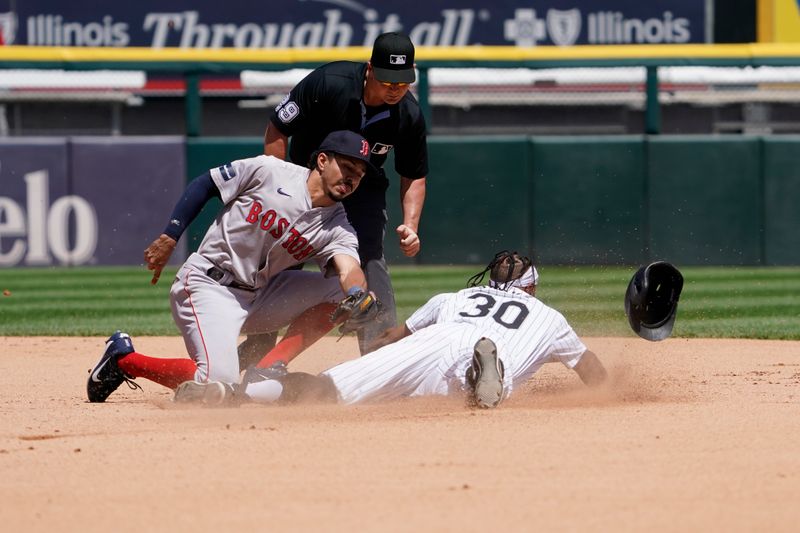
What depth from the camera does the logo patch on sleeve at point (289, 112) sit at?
5.60m

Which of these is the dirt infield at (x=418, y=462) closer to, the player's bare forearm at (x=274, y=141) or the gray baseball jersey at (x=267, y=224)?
the gray baseball jersey at (x=267, y=224)

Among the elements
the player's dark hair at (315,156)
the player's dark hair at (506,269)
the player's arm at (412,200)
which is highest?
the player's dark hair at (315,156)

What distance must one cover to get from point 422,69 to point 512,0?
7.23 meters

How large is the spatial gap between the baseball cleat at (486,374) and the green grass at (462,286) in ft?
9.83

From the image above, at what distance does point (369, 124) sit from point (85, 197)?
6914 mm

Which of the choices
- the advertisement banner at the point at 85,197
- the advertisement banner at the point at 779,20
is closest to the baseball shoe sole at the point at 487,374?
the advertisement banner at the point at 85,197

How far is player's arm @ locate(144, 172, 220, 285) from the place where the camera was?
4.83 metres

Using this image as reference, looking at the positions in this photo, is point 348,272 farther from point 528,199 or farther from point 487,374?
point 528,199

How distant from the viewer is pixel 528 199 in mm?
11859

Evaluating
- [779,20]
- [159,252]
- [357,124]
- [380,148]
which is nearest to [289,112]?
[357,124]

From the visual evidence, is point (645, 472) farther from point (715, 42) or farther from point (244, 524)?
point (715, 42)

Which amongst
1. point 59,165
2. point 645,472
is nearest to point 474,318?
point 645,472

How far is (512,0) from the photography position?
743 inches

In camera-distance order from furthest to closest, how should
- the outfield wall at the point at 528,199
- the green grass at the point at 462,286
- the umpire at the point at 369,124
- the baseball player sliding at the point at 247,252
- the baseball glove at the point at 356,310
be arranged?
the outfield wall at the point at 528,199
the green grass at the point at 462,286
the umpire at the point at 369,124
the baseball player sliding at the point at 247,252
the baseball glove at the point at 356,310
